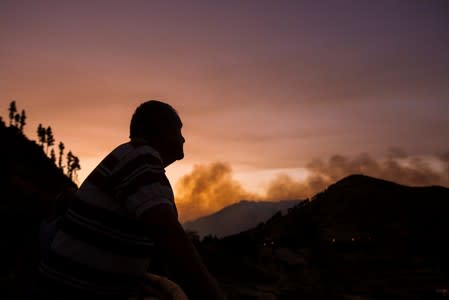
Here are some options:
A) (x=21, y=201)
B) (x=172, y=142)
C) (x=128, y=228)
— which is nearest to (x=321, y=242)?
(x=21, y=201)

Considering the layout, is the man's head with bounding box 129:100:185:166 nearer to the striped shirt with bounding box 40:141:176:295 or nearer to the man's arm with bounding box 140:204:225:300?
the striped shirt with bounding box 40:141:176:295

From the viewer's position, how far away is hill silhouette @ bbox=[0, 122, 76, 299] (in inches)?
179

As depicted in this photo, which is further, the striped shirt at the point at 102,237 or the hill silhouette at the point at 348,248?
the hill silhouette at the point at 348,248

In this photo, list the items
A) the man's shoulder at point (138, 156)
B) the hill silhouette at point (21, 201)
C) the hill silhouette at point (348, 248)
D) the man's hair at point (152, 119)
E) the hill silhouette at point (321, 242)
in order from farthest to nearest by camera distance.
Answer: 1. the hill silhouette at point (348, 248)
2. the hill silhouette at point (321, 242)
3. the hill silhouette at point (21, 201)
4. the man's hair at point (152, 119)
5. the man's shoulder at point (138, 156)

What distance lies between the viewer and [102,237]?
1.59 meters

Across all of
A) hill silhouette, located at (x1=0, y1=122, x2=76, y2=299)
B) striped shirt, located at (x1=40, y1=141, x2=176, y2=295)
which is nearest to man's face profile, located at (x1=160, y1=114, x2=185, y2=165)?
striped shirt, located at (x1=40, y1=141, x2=176, y2=295)

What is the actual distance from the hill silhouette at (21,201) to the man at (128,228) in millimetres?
790

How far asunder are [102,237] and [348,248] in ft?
117

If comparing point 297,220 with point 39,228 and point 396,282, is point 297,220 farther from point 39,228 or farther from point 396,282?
point 39,228

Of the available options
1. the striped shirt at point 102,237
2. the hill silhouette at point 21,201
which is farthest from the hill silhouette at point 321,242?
the striped shirt at point 102,237

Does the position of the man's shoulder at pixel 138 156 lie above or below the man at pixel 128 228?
above

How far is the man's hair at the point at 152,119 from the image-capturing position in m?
1.79

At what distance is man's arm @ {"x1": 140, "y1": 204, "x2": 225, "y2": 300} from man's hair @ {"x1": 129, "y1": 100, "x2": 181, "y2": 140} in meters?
0.56

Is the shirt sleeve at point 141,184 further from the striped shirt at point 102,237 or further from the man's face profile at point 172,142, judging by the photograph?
the man's face profile at point 172,142
